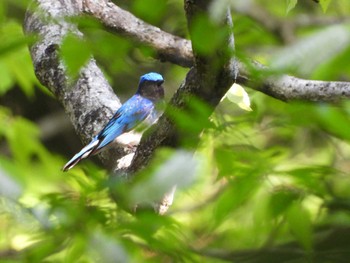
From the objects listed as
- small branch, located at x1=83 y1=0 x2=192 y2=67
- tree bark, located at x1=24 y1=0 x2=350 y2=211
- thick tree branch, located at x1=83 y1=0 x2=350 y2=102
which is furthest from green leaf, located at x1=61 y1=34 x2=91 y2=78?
small branch, located at x1=83 y1=0 x2=192 y2=67

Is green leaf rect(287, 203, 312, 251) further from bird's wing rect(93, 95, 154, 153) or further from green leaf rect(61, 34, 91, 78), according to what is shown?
bird's wing rect(93, 95, 154, 153)

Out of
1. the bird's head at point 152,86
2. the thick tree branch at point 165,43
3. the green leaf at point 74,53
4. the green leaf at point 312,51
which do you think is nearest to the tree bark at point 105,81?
the thick tree branch at point 165,43

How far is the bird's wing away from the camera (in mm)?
2719

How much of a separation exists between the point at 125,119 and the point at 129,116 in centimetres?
3

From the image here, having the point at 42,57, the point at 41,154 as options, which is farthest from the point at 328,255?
the point at 41,154

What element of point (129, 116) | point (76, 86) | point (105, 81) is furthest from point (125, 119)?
point (76, 86)

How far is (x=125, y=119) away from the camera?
319cm

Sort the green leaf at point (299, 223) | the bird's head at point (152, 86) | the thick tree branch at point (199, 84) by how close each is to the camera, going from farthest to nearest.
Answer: the bird's head at point (152, 86) → the thick tree branch at point (199, 84) → the green leaf at point (299, 223)

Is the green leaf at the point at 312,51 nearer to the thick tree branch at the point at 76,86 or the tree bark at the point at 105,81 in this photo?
the tree bark at the point at 105,81

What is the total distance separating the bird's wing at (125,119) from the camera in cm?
272

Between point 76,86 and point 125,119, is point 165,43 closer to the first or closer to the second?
point 76,86

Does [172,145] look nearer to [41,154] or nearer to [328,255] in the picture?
[328,255]

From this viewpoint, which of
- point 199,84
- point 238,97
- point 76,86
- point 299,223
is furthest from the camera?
point 76,86

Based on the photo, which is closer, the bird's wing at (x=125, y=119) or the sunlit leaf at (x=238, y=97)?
the sunlit leaf at (x=238, y=97)
